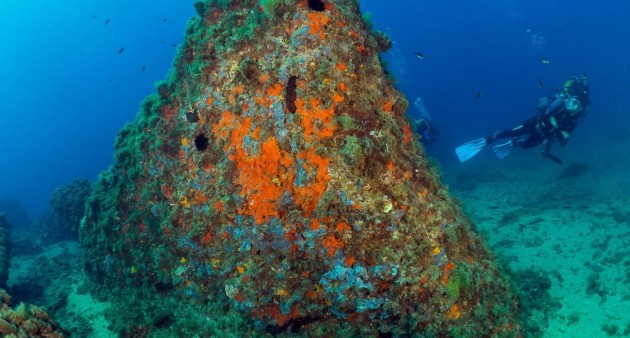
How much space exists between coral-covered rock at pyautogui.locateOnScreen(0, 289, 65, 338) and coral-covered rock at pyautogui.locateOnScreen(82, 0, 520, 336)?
813 mm

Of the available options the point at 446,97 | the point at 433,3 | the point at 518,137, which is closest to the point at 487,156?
the point at 518,137

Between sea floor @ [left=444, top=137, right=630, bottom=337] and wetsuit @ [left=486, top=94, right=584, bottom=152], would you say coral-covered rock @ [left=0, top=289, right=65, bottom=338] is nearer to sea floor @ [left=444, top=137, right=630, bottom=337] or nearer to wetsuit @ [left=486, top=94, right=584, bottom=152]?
sea floor @ [left=444, top=137, right=630, bottom=337]

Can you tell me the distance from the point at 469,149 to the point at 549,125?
2.12 m

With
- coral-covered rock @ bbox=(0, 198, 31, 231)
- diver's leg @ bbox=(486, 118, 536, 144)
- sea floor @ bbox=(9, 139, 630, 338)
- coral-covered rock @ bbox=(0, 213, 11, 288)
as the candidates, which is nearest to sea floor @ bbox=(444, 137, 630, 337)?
sea floor @ bbox=(9, 139, 630, 338)

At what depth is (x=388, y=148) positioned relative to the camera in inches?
149

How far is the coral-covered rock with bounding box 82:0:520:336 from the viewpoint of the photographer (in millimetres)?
3590

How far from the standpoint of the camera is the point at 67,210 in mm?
12562

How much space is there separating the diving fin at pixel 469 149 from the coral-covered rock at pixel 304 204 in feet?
24.8

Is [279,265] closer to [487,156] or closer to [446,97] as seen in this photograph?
[487,156]

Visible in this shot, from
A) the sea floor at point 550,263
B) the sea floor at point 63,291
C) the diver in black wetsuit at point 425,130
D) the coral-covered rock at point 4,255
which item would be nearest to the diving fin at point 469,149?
the sea floor at point 550,263

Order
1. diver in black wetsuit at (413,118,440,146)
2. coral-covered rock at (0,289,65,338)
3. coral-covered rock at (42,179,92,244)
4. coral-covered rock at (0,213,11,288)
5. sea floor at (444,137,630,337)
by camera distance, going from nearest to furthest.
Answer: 1. coral-covered rock at (0,289,65,338)
2. sea floor at (444,137,630,337)
3. coral-covered rock at (0,213,11,288)
4. coral-covered rock at (42,179,92,244)
5. diver in black wetsuit at (413,118,440,146)

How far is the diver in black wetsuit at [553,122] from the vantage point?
994 cm

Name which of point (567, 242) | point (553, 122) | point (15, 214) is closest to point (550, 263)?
point (567, 242)

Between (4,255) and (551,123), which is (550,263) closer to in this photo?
(551,123)
